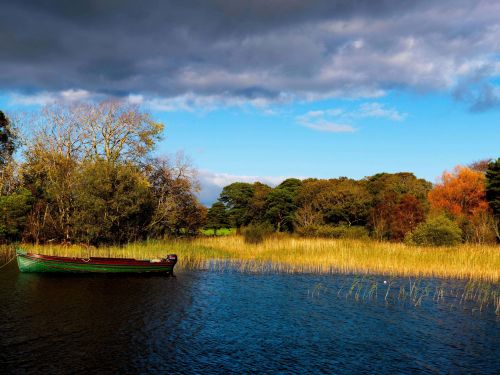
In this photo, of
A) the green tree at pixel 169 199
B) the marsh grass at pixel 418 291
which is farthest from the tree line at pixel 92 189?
the marsh grass at pixel 418 291

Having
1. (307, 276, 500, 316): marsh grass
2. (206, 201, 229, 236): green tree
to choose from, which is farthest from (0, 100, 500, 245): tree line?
(206, 201, 229, 236): green tree

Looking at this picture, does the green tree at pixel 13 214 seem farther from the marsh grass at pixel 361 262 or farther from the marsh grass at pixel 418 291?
the marsh grass at pixel 418 291

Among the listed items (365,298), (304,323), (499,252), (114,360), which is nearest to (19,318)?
(114,360)

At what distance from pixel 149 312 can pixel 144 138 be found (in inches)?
1389

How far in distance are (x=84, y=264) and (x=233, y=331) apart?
18.5 meters

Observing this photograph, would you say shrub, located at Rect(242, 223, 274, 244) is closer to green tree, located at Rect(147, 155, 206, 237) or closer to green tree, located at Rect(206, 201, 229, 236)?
green tree, located at Rect(147, 155, 206, 237)

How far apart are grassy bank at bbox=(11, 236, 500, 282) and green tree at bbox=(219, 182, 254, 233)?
53.8 metres

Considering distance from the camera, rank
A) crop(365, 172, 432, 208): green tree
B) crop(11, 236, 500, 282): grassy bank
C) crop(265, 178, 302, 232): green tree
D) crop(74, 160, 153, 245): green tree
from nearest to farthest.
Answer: crop(11, 236, 500, 282): grassy bank
crop(74, 160, 153, 245): green tree
crop(365, 172, 432, 208): green tree
crop(265, 178, 302, 232): green tree

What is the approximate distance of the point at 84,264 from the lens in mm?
33438

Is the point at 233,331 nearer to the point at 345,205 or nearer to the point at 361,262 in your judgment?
the point at 361,262

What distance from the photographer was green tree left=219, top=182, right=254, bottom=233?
10506 cm

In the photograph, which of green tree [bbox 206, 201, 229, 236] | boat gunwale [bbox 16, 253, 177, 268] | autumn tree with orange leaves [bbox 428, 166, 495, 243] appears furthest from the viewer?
green tree [bbox 206, 201, 229, 236]

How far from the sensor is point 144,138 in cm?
5462

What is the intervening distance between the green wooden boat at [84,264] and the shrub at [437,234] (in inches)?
1034
